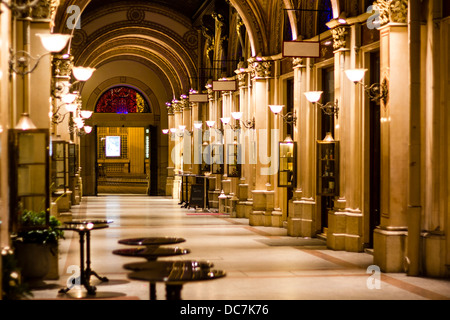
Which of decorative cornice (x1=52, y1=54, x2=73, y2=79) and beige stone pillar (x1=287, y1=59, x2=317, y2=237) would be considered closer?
beige stone pillar (x1=287, y1=59, x2=317, y2=237)

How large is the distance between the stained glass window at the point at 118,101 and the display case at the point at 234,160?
720 inches

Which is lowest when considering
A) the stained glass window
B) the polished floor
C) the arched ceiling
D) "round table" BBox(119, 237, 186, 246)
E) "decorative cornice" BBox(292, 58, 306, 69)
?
the polished floor

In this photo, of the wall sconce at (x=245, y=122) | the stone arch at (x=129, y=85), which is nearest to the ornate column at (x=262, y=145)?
the wall sconce at (x=245, y=122)

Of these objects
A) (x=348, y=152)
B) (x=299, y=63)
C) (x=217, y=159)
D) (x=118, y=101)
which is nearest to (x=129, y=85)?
(x=118, y=101)

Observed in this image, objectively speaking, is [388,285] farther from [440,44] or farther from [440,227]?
[440,44]

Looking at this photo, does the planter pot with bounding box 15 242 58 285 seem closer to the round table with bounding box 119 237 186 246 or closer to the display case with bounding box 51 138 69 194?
the round table with bounding box 119 237 186 246

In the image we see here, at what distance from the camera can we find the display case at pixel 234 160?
24.1m

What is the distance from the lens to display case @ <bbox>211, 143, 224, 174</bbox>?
88.4 feet

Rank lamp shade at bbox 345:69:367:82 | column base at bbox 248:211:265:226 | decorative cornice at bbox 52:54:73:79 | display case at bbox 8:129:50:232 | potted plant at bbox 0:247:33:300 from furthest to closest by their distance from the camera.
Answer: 1. column base at bbox 248:211:265:226
2. decorative cornice at bbox 52:54:73:79
3. lamp shade at bbox 345:69:367:82
4. display case at bbox 8:129:50:232
5. potted plant at bbox 0:247:33:300

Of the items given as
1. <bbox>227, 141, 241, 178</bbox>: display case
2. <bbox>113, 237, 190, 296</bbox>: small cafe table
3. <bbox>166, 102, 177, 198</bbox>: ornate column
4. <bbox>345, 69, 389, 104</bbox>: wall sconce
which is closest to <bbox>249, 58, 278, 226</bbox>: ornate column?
<bbox>227, 141, 241, 178</bbox>: display case

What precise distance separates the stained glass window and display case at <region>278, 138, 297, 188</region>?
24.5 m

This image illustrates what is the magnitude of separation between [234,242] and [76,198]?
1546 cm

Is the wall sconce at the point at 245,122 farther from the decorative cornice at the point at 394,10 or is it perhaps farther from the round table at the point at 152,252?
the round table at the point at 152,252

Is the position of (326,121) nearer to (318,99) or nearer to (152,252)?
(318,99)
